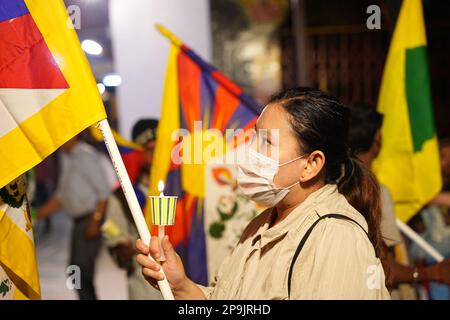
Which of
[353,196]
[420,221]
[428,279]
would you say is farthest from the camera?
[420,221]

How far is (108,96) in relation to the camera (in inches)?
302

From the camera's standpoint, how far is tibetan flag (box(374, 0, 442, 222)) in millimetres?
4117

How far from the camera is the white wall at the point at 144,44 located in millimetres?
5523

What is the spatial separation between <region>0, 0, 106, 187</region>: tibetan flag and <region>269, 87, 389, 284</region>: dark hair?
71cm

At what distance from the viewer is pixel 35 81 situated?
2404mm

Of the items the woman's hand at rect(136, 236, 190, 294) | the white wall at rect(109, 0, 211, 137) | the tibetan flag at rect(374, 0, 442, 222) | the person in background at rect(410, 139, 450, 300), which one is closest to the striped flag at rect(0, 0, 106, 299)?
the woman's hand at rect(136, 236, 190, 294)

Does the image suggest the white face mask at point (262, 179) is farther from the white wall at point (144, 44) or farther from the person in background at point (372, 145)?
the white wall at point (144, 44)

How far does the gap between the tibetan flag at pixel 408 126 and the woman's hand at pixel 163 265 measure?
91.9 inches

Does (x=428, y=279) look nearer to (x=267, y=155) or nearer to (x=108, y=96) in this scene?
(x=267, y=155)

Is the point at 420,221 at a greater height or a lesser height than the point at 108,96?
lesser

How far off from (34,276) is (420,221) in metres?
3.09

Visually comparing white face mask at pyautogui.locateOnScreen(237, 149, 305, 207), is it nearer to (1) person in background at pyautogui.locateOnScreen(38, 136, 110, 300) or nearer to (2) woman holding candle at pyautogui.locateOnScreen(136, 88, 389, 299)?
(2) woman holding candle at pyautogui.locateOnScreen(136, 88, 389, 299)

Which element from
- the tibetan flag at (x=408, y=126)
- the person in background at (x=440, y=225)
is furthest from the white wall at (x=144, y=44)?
the person in background at (x=440, y=225)
